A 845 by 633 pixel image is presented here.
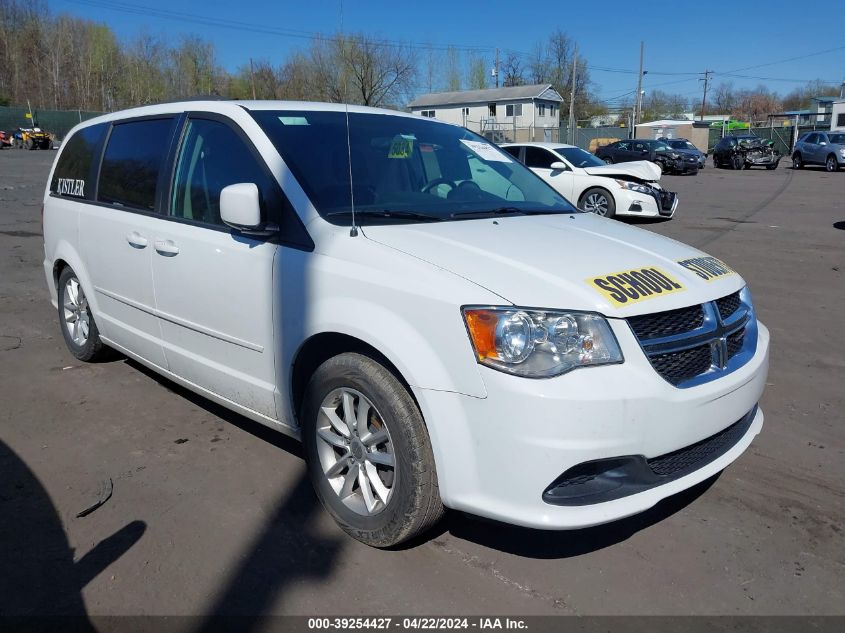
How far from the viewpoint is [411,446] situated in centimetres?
257

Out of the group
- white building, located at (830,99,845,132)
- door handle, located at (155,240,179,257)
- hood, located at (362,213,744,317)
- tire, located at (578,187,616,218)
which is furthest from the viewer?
white building, located at (830,99,845,132)

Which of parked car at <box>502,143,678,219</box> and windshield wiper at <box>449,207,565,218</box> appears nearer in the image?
windshield wiper at <box>449,207,565,218</box>

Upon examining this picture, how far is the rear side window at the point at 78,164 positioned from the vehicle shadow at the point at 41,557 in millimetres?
2237

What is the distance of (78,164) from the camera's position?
16.2ft

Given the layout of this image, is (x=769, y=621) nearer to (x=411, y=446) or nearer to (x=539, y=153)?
(x=411, y=446)

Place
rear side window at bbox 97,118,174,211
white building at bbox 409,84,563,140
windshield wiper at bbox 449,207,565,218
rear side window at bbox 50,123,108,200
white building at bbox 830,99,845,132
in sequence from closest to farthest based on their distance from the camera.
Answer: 1. windshield wiper at bbox 449,207,565,218
2. rear side window at bbox 97,118,174,211
3. rear side window at bbox 50,123,108,200
4. white building at bbox 830,99,845,132
5. white building at bbox 409,84,563,140

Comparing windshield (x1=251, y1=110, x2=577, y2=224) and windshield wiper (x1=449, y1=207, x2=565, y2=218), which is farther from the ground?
windshield (x1=251, y1=110, x2=577, y2=224)

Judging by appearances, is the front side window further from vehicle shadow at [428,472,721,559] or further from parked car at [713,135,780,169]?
parked car at [713,135,780,169]

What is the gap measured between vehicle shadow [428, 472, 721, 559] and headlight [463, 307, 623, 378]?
2.82 feet

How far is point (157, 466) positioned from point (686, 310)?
110 inches

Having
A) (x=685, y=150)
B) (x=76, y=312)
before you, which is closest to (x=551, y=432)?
(x=76, y=312)

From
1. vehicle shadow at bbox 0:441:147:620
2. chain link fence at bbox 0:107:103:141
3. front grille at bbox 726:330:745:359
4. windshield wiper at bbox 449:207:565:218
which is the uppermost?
chain link fence at bbox 0:107:103:141

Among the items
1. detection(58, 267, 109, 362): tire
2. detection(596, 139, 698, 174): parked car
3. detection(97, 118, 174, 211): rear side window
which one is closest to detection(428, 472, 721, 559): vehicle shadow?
detection(97, 118, 174, 211): rear side window

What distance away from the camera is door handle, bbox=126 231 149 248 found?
153 inches
